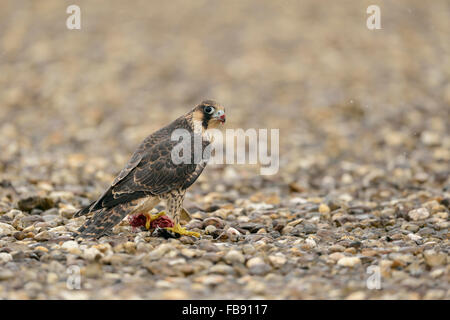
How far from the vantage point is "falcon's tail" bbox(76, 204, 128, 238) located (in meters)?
5.81

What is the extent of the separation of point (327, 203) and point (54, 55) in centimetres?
985

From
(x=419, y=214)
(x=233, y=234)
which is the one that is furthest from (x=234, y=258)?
(x=419, y=214)

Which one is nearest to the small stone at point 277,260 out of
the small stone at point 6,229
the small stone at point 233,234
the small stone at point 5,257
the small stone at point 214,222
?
the small stone at point 233,234

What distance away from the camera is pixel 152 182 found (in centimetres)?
604

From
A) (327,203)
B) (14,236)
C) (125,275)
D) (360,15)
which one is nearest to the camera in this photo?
(125,275)

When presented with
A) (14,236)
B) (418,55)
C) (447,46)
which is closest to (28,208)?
(14,236)

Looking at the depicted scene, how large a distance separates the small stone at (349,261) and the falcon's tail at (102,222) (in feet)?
6.77

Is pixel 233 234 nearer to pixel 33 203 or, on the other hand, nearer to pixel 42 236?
pixel 42 236

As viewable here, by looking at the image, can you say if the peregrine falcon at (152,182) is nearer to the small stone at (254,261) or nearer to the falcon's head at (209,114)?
the falcon's head at (209,114)

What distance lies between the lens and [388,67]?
14469 mm

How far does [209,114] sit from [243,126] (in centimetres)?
563

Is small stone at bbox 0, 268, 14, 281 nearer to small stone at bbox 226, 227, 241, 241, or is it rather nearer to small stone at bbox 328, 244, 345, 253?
small stone at bbox 226, 227, 241, 241

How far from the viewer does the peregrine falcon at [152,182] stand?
19.5ft
